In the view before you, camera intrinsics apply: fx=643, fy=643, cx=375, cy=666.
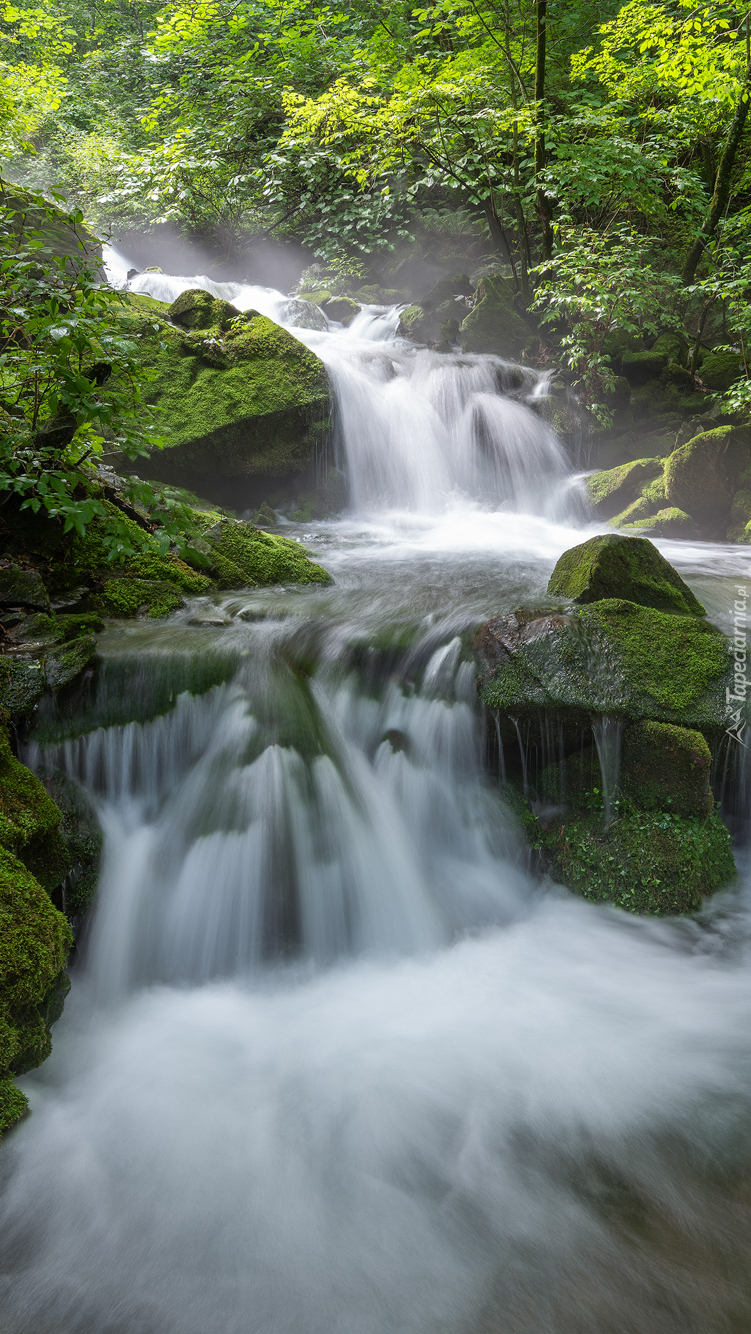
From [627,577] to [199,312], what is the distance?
25.1ft

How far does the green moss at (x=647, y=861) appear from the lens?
372 centimetres

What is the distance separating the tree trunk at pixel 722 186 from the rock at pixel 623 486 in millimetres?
3270

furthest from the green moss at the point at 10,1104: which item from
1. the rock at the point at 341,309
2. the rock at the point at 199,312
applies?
the rock at the point at 341,309

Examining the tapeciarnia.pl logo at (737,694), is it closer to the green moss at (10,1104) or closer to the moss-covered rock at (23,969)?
the moss-covered rock at (23,969)

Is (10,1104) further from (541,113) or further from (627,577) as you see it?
(541,113)

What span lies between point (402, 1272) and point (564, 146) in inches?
462

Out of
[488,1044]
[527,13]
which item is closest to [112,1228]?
[488,1044]

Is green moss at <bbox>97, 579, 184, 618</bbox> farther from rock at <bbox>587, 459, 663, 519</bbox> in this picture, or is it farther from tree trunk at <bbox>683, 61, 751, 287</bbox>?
tree trunk at <bbox>683, 61, 751, 287</bbox>

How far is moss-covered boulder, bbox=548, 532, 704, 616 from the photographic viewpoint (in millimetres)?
4703

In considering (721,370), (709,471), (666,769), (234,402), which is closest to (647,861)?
(666,769)

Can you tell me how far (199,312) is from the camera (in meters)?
9.20

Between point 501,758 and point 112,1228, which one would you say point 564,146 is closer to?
point 501,758

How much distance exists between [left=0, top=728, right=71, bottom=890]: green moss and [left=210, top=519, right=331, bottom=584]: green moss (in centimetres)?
328

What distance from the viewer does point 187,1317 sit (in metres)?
1.88
